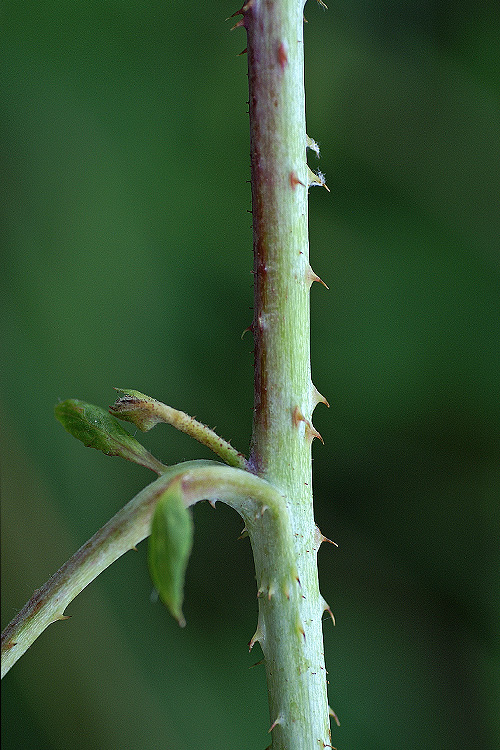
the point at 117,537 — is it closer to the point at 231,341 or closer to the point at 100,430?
the point at 100,430

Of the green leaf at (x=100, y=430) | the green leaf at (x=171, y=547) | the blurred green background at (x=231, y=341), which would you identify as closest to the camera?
the green leaf at (x=171, y=547)

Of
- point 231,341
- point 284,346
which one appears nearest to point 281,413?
point 284,346

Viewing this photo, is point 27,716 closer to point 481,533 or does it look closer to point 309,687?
point 481,533

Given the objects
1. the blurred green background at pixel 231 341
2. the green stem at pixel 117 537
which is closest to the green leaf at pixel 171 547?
the green stem at pixel 117 537

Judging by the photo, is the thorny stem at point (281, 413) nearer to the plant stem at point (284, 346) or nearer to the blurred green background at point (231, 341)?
the plant stem at point (284, 346)

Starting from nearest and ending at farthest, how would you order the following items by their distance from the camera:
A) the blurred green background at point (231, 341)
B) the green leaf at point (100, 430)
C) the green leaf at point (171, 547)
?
the green leaf at point (171, 547), the green leaf at point (100, 430), the blurred green background at point (231, 341)

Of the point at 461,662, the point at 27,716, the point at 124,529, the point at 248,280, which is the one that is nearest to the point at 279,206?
the point at 124,529

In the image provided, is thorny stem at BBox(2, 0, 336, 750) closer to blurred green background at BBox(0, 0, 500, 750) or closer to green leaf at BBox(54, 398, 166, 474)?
green leaf at BBox(54, 398, 166, 474)
